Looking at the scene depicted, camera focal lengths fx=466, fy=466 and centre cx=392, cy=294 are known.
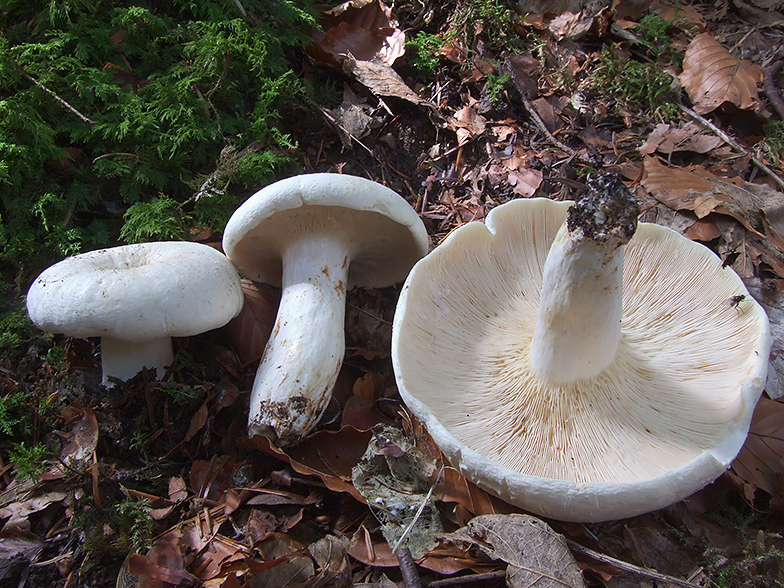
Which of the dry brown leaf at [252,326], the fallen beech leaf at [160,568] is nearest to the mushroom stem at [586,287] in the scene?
the dry brown leaf at [252,326]

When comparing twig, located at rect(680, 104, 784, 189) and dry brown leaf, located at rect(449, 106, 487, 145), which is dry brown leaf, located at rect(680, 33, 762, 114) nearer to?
twig, located at rect(680, 104, 784, 189)

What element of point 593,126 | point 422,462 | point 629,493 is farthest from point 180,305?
point 593,126

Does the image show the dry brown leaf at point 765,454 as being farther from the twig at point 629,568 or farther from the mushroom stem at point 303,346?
the mushroom stem at point 303,346

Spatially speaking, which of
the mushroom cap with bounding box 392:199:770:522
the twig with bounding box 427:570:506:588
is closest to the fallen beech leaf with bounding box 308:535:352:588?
the twig with bounding box 427:570:506:588

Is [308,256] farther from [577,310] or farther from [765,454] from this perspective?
[765,454]

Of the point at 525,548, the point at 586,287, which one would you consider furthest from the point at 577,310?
the point at 525,548

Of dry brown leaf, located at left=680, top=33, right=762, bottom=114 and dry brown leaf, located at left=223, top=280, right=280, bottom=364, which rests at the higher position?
dry brown leaf, located at left=680, top=33, right=762, bottom=114

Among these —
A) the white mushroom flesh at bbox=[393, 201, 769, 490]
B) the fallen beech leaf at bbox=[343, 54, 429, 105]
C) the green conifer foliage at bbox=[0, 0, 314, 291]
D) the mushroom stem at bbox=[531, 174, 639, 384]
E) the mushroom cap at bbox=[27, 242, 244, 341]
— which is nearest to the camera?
the mushroom stem at bbox=[531, 174, 639, 384]
